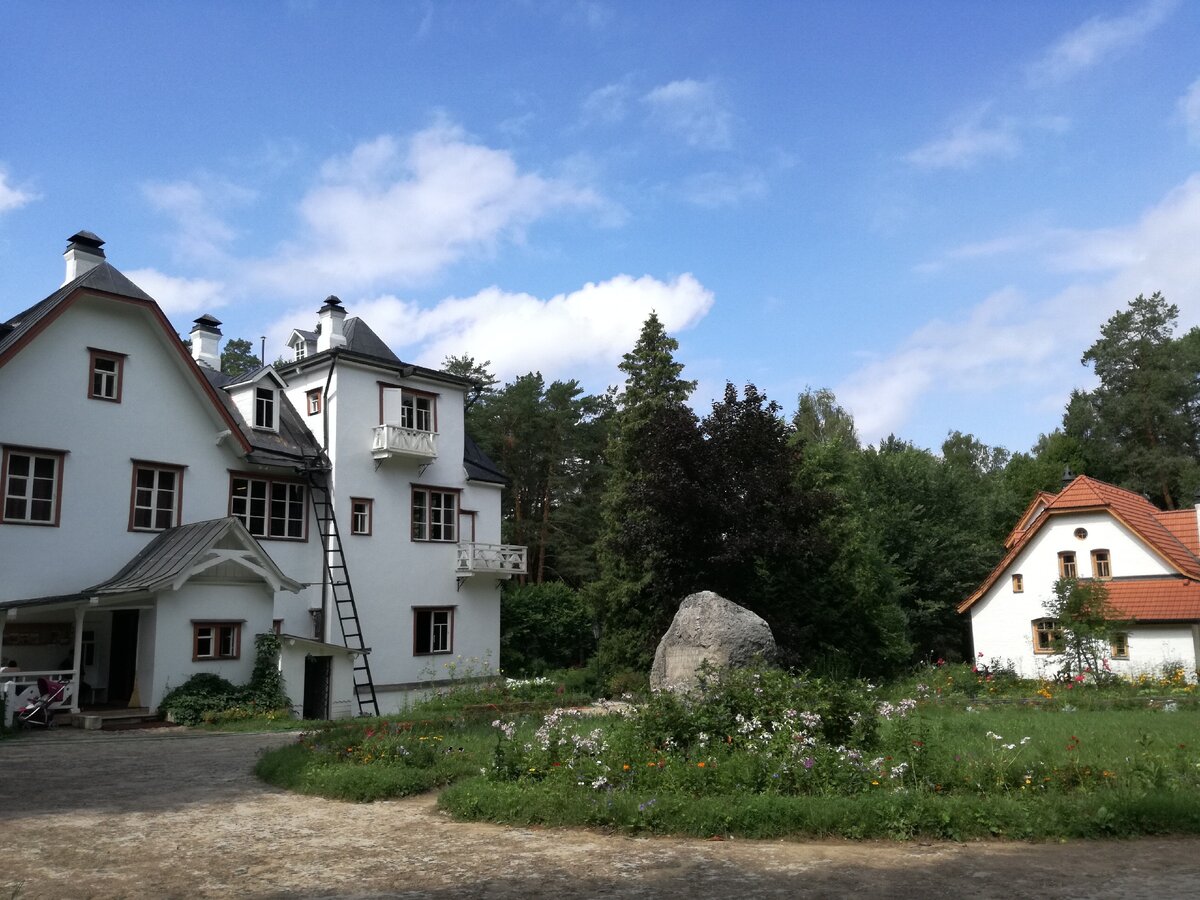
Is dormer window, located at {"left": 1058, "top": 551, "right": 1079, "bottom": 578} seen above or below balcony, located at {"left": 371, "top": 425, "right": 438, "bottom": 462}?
below

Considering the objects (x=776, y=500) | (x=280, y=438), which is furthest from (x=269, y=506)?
(x=776, y=500)

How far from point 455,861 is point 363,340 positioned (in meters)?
25.5

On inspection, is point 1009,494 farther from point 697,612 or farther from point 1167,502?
point 697,612

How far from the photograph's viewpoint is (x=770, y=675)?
10.9 meters

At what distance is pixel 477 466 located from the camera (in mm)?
31953

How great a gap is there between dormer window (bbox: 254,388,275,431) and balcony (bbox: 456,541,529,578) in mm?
7392

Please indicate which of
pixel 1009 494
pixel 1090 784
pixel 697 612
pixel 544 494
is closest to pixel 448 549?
pixel 697 612

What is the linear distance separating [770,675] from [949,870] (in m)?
4.19

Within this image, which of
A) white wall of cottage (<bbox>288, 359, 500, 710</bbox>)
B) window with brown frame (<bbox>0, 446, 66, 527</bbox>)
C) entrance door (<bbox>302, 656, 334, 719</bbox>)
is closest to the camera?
window with brown frame (<bbox>0, 446, 66, 527</bbox>)

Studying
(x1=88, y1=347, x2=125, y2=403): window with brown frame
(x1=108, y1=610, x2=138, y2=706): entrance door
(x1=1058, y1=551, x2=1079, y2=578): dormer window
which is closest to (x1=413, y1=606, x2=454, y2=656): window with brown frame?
(x1=108, y1=610, x2=138, y2=706): entrance door

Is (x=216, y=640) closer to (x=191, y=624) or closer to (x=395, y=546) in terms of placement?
(x=191, y=624)

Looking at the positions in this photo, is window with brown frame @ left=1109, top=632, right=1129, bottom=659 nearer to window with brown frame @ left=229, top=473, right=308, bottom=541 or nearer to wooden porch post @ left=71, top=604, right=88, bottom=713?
window with brown frame @ left=229, top=473, right=308, bottom=541

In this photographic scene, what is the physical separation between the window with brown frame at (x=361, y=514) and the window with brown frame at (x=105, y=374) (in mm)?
7419

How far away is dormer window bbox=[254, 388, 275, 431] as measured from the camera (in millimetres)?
26609
